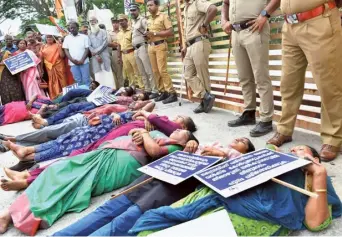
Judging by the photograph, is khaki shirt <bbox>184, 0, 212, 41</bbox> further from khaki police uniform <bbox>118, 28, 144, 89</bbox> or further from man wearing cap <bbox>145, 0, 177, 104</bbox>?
khaki police uniform <bbox>118, 28, 144, 89</bbox>

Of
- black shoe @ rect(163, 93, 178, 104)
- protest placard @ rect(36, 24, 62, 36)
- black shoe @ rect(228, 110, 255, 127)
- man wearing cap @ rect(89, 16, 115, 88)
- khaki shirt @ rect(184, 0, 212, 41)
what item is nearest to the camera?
black shoe @ rect(228, 110, 255, 127)

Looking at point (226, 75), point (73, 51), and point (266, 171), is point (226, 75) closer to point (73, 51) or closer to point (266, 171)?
point (266, 171)

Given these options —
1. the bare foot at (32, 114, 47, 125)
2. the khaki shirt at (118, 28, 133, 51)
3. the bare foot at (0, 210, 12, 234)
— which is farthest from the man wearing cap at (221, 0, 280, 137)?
the khaki shirt at (118, 28, 133, 51)

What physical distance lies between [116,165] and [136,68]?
218 inches

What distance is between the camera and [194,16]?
Result: 493 centimetres

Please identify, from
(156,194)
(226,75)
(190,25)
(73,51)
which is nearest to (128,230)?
(156,194)

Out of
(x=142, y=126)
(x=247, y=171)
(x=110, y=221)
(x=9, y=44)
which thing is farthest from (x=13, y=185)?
(x=9, y=44)

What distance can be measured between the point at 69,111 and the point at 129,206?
3502 millimetres

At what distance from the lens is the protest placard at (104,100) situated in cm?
550

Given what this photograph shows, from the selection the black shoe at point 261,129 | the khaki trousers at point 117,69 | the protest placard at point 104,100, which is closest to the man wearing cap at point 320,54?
the black shoe at point 261,129

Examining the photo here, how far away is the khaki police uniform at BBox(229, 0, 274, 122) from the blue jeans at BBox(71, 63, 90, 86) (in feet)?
17.6

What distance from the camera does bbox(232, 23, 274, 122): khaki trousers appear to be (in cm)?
355

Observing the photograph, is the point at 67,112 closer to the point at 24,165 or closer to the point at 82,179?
the point at 24,165

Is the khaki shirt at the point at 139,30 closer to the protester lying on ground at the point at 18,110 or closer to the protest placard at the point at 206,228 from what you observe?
the protester lying on ground at the point at 18,110
